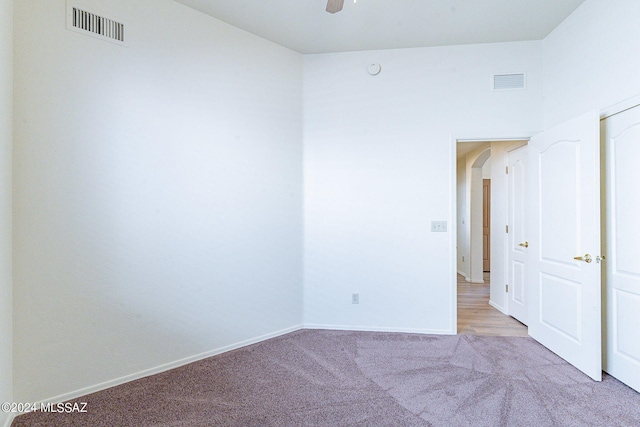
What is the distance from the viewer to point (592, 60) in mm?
2799

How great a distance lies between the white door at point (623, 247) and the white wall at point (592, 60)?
239mm

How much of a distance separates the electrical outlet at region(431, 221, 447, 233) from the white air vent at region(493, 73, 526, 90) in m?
1.50

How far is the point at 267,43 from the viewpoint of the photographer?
139 inches

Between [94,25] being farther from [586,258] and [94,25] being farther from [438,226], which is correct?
[586,258]

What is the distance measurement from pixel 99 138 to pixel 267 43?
1.92 m

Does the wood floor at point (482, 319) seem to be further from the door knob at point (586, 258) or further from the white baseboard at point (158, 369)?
the white baseboard at point (158, 369)

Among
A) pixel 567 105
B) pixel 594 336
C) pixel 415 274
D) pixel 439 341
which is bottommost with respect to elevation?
pixel 439 341

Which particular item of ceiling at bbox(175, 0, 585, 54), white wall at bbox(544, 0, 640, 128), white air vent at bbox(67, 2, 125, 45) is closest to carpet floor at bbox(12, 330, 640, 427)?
white wall at bbox(544, 0, 640, 128)

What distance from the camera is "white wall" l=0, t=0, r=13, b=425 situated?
1940 mm

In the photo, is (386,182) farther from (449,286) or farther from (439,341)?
(439,341)

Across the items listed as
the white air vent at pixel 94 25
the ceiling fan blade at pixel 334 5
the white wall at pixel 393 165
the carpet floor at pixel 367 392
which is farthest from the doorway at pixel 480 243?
the white air vent at pixel 94 25

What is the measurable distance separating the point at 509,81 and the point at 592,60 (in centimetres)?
81

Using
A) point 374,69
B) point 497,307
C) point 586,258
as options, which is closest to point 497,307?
point 497,307

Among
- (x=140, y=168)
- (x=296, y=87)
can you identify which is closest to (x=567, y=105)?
(x=296, y=87)
